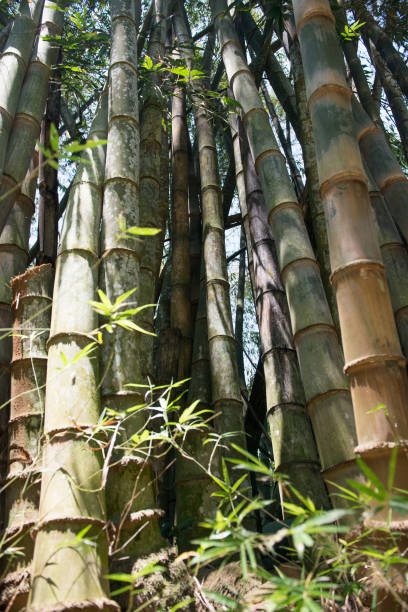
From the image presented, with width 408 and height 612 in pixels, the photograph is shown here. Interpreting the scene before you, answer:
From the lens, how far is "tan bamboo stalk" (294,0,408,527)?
1232mm

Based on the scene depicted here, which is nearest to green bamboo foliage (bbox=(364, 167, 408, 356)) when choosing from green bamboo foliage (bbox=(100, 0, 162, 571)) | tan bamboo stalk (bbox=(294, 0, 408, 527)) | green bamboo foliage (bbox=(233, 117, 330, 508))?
green bamboo foliage (bbox=(233, 117, 330, 508))

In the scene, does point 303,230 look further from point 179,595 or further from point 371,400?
point 179,595

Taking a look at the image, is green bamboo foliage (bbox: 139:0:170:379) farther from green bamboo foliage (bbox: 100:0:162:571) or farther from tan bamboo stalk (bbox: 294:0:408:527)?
tan bamboo stalk (bbox: 294:0:408:527)

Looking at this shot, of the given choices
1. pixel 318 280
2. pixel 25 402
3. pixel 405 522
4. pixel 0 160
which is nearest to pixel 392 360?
pixel 405 522

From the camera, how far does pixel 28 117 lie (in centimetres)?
232

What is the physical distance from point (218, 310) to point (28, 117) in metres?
1.18

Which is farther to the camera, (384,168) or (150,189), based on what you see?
(150,189)

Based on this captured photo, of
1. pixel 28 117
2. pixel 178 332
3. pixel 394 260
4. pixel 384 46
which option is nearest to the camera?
pixel 394 260

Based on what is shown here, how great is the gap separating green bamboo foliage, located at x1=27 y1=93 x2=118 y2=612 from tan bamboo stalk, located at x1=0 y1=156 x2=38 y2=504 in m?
0.29

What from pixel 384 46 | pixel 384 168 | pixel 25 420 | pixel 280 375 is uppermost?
pixel 384 46

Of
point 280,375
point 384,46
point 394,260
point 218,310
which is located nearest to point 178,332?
point 218,310

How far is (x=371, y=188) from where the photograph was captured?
2404 mm

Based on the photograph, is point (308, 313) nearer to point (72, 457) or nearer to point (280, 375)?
point (280, 375)

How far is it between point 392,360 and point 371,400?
4.3 inches
